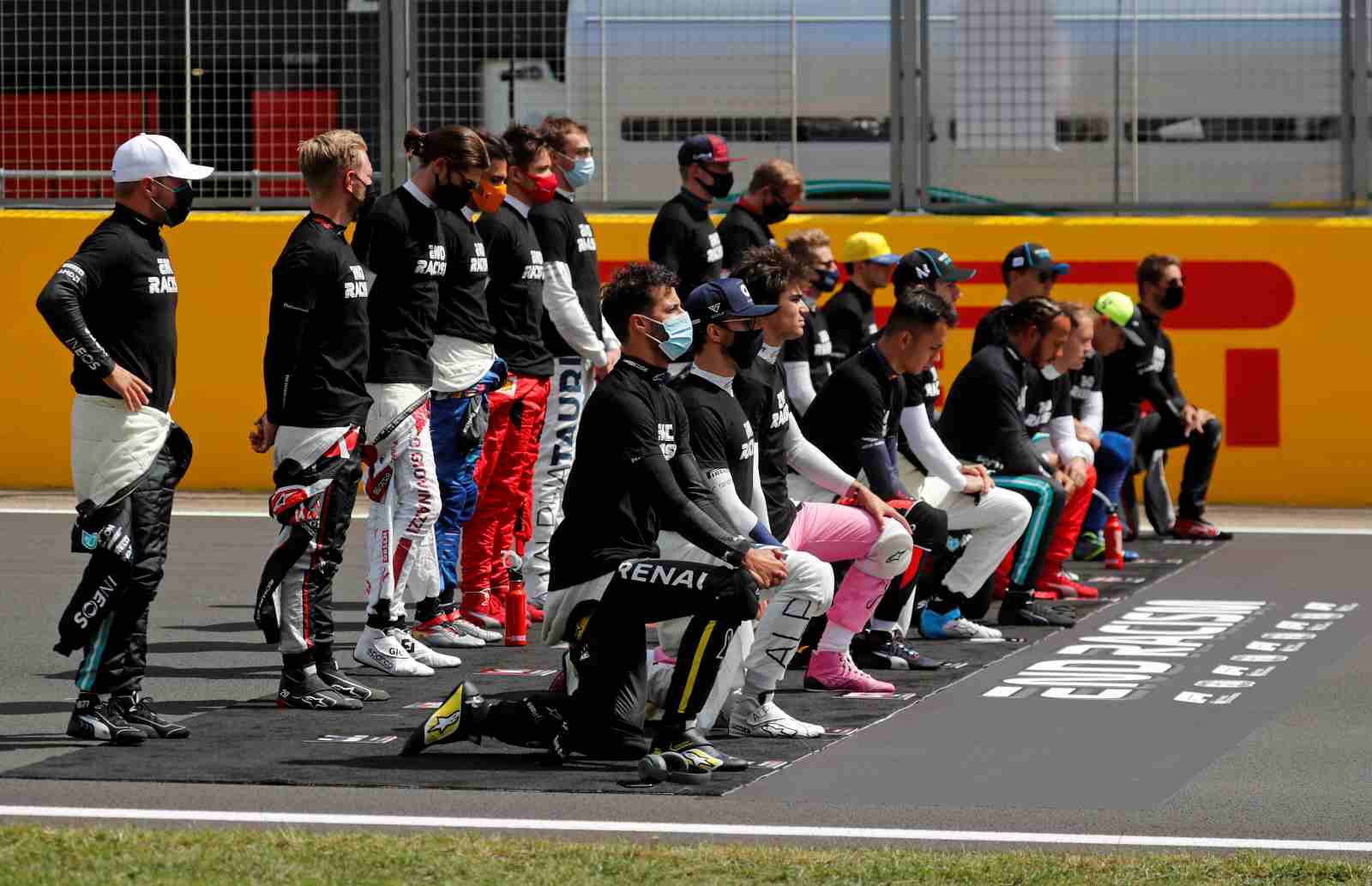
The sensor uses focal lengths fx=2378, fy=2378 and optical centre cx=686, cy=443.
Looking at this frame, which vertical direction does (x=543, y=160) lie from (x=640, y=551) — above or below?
above

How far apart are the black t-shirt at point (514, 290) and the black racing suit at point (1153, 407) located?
174 inches

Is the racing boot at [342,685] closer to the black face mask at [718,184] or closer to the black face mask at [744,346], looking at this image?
the black face mask at [744,346]

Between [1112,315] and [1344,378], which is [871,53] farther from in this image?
[1344,378]

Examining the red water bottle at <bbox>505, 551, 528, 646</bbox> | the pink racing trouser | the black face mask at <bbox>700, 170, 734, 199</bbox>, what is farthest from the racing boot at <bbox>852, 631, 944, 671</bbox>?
the black face mask at <bbox>700, 170, 734, 199</bbox>

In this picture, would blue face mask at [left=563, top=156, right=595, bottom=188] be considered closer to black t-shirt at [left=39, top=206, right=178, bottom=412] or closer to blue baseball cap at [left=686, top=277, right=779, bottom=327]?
blue baseball cap at [left=686, top=277, right=779, bottom=327]

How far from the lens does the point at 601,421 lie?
7.38m

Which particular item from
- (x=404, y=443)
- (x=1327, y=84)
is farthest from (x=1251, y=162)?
(x=404, y=443)

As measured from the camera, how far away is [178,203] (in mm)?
7645

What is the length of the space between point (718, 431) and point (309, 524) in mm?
1498

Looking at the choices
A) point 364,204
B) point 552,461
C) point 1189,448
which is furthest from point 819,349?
point 364,204

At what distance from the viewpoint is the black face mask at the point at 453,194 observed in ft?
29.8

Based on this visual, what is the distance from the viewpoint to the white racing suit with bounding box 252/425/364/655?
816 cm

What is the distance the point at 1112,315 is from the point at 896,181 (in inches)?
81.7

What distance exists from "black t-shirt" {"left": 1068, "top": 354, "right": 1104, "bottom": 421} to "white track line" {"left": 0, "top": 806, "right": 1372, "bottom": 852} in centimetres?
646
